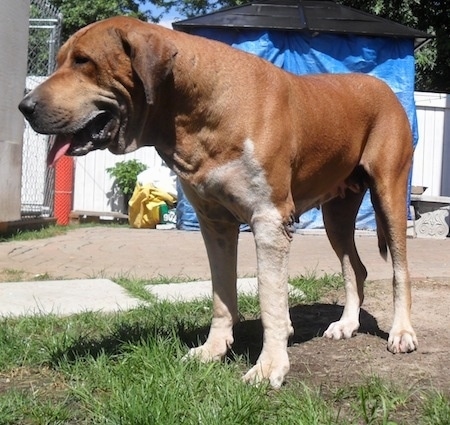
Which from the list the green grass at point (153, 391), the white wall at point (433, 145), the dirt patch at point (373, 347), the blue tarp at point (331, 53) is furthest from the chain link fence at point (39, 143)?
the green grass at point (153, 391)

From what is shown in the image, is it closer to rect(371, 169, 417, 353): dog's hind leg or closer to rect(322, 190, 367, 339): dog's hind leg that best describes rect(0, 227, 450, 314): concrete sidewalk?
rect(322, 190, 367, 339): dog's hind leg

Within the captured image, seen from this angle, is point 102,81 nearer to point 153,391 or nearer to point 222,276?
point 222,276

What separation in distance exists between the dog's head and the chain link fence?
8012mm

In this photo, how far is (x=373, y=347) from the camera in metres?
4.02

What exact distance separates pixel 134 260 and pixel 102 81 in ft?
15.6

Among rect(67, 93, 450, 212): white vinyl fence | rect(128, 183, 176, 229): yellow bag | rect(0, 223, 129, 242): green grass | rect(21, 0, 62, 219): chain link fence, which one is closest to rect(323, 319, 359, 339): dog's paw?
rect(0, 223, 129, 242): green grass

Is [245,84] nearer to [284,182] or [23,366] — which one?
[284,182]

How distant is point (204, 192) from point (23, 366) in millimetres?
1221

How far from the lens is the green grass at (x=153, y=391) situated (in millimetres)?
2697

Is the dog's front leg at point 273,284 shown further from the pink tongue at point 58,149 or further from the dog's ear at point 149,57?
the pink tongue at point 58,149

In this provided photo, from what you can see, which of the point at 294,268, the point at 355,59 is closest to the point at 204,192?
the point at 294,268

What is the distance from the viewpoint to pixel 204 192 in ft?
11.0

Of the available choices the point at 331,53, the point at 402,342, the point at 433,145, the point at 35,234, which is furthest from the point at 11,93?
the point at 433,145

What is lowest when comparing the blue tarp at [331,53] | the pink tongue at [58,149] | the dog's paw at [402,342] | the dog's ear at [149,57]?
the dog's paw at [402,342]
